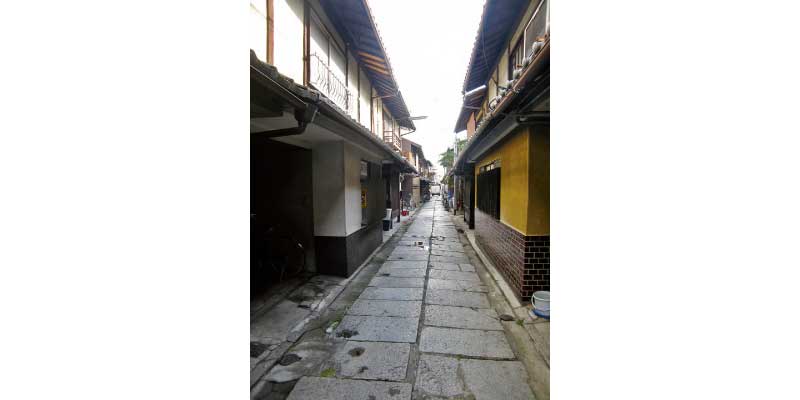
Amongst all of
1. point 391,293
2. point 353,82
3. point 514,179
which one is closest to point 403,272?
point 391,293

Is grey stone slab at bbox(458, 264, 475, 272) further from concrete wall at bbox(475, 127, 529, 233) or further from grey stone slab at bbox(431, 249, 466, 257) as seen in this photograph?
concrete wall at bbox(475, 127, 529, 233)

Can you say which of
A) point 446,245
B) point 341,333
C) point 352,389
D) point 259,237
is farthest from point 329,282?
point 446,245

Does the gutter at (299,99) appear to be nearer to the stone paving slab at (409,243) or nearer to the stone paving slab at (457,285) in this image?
the stone paving slab at (457,285)

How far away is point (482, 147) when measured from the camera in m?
8.47

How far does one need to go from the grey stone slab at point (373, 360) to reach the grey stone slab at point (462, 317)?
2.86 ft

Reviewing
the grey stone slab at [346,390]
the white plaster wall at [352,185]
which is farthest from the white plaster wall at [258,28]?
the grey stone slab at [346,390]

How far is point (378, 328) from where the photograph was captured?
436 cm

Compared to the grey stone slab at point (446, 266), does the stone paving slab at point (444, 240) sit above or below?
above

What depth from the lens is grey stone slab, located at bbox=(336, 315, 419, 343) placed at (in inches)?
161

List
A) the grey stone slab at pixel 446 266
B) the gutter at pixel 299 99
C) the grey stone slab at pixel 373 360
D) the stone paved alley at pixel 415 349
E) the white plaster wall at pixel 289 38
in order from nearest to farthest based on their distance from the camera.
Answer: the gutter at pixel 299 99 → the stone paved alley at pixel 415 349 → the grey stone slab at pixel 373 360 → the white plaster wall at pixel 289 38 → the grey stone slab at pixel 446 266

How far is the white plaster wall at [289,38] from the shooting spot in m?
5.16

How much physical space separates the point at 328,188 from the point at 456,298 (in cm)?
351
